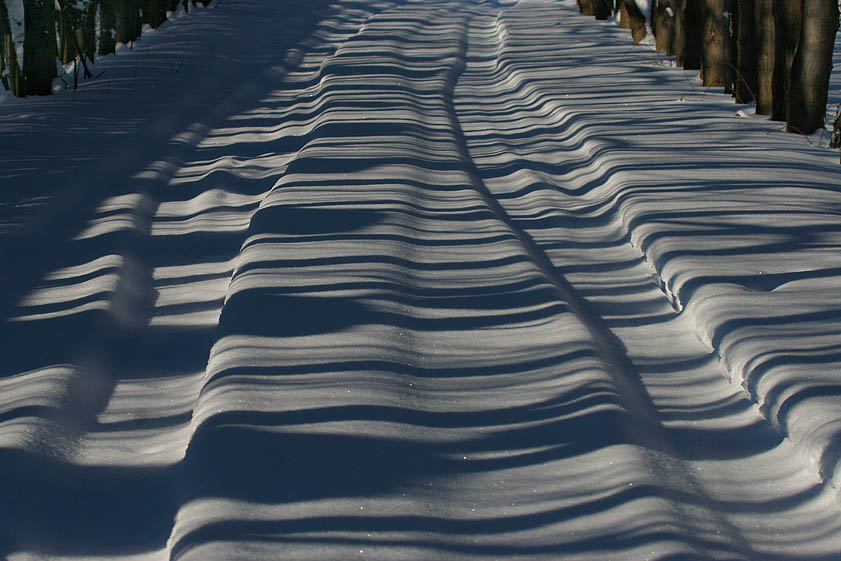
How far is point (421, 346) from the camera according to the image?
4070mm

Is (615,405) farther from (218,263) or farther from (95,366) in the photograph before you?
(218,263)

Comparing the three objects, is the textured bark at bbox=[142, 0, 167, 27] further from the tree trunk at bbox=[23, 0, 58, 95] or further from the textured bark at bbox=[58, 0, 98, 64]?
the tree trunk at bbox=[23, 0, 58, 95]

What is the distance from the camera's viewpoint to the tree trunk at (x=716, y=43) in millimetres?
11641

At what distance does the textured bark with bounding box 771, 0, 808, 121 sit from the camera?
8938 millimetres

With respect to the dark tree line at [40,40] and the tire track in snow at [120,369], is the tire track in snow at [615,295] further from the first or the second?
the dark tree line at [40,40]

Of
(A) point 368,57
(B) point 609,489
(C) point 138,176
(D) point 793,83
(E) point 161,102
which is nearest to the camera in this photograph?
(B) point 609,489

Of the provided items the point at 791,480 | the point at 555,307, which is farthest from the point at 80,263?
the point at 791,480

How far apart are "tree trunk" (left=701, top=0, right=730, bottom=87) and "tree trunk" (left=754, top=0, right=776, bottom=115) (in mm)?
1493

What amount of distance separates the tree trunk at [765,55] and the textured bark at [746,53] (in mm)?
194

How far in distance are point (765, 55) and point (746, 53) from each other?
57 cm

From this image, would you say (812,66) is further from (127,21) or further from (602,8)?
(602,8)

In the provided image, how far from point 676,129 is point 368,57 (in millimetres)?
7062

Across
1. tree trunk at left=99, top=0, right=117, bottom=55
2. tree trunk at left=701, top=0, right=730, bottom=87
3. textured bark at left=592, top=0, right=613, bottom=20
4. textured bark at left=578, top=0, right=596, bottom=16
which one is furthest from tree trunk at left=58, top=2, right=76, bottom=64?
textured bark at left=578, top=0, right=596, bottom=16

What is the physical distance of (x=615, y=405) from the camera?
3482mm
